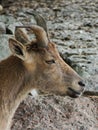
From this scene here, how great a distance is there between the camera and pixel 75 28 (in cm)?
1570

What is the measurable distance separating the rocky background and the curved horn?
164 centimetres

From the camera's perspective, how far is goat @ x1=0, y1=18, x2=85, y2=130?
27.2ft

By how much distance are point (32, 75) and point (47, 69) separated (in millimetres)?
251

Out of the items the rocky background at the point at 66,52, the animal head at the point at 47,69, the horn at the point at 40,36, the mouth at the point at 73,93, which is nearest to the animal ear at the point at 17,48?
the animal head at the point at 47,69

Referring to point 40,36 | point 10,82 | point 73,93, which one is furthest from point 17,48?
point 73,93

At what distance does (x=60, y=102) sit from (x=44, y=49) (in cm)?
183

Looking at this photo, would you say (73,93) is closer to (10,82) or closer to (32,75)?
(32,75)

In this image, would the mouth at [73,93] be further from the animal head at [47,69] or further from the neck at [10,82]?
the neck at [10,82]

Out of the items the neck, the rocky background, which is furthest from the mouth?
the rocky background

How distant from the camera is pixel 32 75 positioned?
27.4ft

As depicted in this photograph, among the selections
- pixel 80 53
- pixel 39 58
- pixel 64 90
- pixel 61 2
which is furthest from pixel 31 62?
pixel 61 2

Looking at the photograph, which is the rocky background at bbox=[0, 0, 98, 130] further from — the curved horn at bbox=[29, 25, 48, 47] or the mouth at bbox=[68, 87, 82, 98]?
the curved horn at bbox=[29, 25, 48, 47]

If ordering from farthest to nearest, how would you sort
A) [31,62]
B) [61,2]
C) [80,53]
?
1. [61,2]
2. [80,53]
3. [31,62]

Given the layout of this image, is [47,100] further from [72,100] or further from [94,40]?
[94,40]
